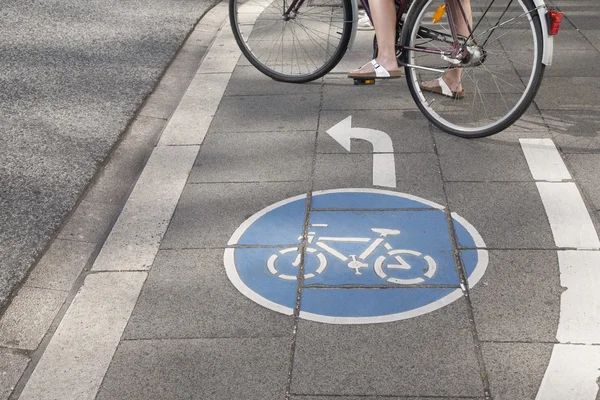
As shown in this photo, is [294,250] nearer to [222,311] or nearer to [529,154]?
[222,311]

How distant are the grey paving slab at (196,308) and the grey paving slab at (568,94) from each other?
2.82 meters

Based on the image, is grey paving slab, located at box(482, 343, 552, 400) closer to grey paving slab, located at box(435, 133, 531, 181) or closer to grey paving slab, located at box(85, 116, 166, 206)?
grey paving slab, located at box(435, 133, 531, 181)

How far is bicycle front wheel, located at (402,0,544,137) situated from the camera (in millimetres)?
4641

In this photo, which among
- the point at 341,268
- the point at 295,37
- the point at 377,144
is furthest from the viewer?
the point at 295,37

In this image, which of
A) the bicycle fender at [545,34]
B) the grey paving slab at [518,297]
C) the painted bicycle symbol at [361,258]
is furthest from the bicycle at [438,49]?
the painted bicycle symbol at [361,258]

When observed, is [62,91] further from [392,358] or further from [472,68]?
[392,358]

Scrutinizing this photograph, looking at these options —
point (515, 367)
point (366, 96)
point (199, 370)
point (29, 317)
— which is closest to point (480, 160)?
point (366, 96)

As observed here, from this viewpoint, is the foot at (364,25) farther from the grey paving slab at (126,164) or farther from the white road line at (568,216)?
the white road line at (568,216)

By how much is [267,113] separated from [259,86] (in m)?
0.56

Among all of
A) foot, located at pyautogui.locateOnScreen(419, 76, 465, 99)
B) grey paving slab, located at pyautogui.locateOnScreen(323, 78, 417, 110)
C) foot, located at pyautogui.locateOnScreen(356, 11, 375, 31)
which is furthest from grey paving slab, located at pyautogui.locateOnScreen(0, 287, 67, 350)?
foot, located at pyautogui.locateOnScreen(356, 11, 375, 31)

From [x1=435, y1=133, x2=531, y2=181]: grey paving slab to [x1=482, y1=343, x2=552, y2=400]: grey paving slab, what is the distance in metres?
1.51

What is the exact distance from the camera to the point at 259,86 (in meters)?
5.96

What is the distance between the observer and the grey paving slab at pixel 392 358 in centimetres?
294

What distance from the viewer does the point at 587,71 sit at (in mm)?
6074
